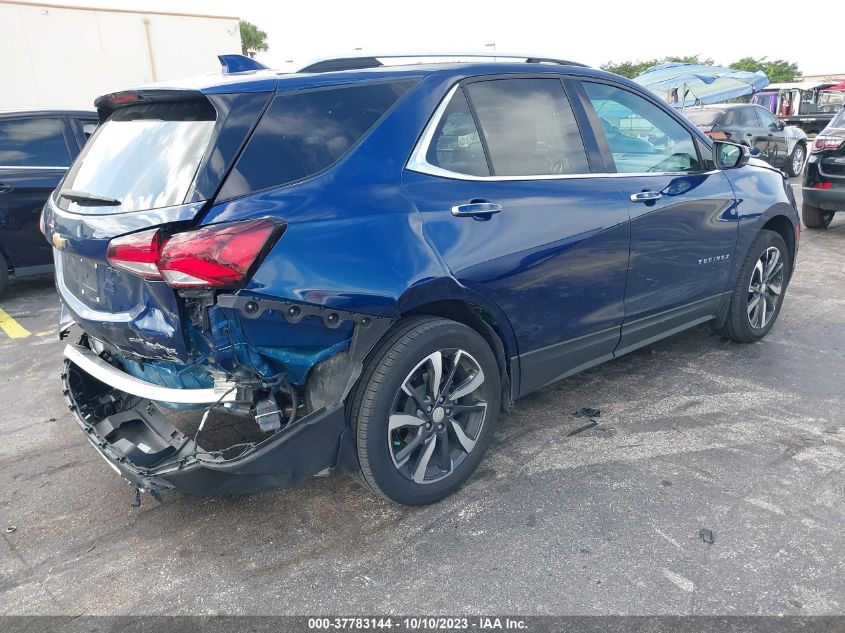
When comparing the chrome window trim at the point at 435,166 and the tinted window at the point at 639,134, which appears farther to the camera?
the tinted window at the point at 639,134

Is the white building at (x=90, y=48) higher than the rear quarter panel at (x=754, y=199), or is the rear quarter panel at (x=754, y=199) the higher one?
the white building at (x=90, y=48)

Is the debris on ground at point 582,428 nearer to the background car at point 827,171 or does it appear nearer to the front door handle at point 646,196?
the front door handle at point 646,196

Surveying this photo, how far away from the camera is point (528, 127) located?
313 cm

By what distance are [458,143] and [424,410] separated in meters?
1.15

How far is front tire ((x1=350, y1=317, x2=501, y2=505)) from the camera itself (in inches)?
101

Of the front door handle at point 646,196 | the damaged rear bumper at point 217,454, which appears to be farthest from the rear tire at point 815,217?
the damaged rear bumper at point 217,454

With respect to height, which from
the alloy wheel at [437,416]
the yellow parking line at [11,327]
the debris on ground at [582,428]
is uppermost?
the alloy wheel at [437,416]

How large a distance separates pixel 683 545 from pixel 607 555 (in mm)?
312

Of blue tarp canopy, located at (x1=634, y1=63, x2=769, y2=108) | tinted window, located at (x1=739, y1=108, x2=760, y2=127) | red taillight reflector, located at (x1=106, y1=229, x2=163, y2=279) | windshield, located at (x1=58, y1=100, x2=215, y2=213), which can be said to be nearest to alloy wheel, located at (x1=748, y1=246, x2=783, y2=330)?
windshield, located at (x1=58, y1=100, x2=215, y2=213)

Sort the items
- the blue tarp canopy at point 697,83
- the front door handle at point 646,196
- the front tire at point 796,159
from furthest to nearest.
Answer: the blue tarp canopy at point 697,83, the front tire at point 796,159, the front door handle at point 646,196

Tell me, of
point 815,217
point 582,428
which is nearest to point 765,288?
point 582,428

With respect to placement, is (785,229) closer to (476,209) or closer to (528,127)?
(528,127)

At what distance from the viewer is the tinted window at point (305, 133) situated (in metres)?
2.35

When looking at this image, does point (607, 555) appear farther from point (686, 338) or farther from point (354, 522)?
point (686, 338)
